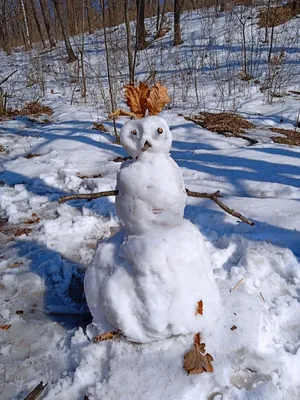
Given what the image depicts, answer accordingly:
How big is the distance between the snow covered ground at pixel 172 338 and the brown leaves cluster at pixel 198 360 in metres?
0.03

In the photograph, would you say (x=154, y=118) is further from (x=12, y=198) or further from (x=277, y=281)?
(x=12, y=198)

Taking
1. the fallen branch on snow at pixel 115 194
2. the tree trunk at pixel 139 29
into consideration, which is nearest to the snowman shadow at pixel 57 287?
the fallen branch on snow at pixel 115 194

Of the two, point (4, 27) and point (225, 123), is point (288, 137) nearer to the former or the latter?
point (225, 123)

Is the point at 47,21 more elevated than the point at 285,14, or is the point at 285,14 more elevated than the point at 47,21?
the point at 47,21

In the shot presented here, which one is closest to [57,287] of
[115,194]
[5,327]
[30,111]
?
[5,327]

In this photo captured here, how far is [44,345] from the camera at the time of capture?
1798 mm

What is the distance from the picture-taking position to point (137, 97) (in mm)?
1527

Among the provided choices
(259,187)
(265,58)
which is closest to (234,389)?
(259,187)

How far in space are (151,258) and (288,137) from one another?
408 centimetres

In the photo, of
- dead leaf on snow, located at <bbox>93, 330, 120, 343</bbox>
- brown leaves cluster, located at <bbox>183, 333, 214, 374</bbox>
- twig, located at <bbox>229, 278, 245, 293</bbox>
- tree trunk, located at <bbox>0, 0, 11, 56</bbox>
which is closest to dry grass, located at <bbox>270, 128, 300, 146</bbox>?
twig, located at <bbox>229, 278, 245, 293</bbox>

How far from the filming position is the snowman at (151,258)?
1.47 metres

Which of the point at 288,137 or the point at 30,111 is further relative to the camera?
the point at 30,111

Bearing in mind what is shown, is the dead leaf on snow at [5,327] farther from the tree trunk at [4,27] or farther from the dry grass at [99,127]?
the tree trunk at [4,27]

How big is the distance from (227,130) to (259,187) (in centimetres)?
205
